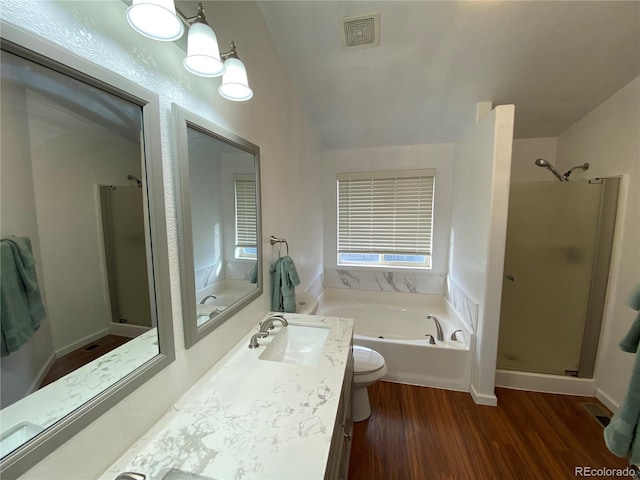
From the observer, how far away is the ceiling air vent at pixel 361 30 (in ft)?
4.47

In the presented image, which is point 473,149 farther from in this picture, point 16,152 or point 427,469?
point 16,152

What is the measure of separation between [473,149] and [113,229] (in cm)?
253

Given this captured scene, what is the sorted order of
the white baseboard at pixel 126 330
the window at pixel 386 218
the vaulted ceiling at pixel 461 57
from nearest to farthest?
1. the white baseboard at pixel 126 330
2. the vaulted ceiling at pixel 461 57
3. the window at pixel 386 218

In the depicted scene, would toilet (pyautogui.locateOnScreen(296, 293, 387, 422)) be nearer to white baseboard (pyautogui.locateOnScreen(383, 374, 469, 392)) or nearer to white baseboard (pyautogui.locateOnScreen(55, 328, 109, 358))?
white baseboard (pyautogui.locateOnScreen(383, 374, 469, 392))

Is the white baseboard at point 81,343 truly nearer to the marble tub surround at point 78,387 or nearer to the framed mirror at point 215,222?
the marble tub surround at point 78,387

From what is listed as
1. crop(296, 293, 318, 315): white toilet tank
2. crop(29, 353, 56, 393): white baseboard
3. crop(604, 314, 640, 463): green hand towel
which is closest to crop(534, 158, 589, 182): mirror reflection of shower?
crop(604, 314, 640, 463): green hand towel

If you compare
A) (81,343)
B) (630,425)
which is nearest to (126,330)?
(81,343)

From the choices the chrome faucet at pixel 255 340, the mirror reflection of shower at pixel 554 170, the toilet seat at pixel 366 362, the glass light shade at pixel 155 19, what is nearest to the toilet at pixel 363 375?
the toilet seat at pixel 366 362

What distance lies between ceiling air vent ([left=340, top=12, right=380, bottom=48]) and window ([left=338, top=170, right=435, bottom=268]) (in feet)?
5.13

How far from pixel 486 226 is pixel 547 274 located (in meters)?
0.79

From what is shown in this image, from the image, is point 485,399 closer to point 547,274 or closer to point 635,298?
point 547,274

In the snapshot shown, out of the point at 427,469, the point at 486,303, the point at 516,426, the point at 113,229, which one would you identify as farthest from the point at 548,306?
the point at 113,229

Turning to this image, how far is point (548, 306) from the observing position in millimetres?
2004

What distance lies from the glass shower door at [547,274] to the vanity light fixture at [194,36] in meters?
2.23
